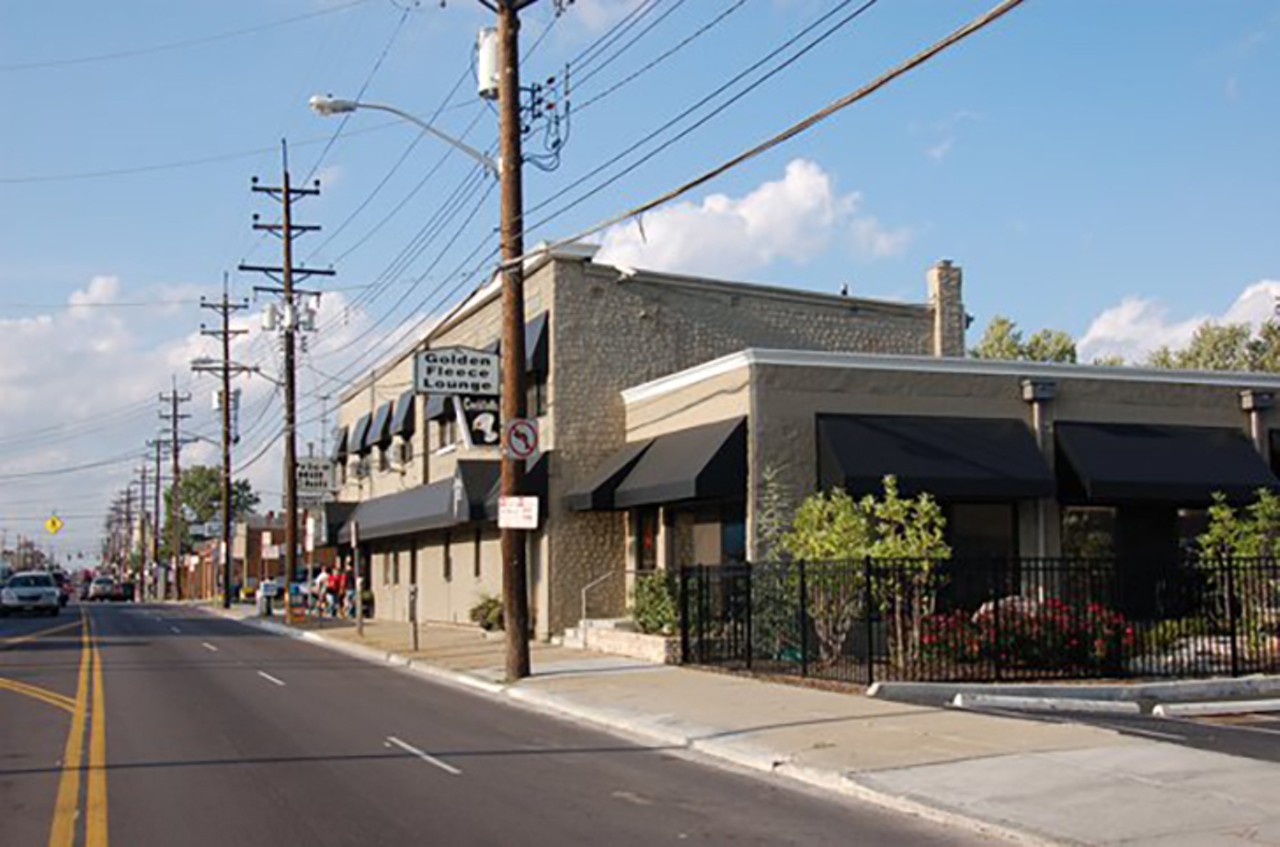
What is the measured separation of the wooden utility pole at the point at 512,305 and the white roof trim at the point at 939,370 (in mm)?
4512

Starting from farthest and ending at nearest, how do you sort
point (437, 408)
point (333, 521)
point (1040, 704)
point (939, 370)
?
1. point (333, 521)
2. point (437, 408)
3. point (939, 370)
4. point (1040, 704)

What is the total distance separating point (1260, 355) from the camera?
5406cm

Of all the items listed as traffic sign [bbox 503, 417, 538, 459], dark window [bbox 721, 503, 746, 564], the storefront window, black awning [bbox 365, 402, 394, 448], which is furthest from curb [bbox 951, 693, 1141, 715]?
black awning [bbox 365, 402, 394, 448]

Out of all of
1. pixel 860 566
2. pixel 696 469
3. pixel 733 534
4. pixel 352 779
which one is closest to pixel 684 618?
pixel 696 469

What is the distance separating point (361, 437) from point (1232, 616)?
108 feet

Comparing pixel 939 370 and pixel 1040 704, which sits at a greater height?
pixel 939 370

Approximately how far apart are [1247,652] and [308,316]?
32.7 metres

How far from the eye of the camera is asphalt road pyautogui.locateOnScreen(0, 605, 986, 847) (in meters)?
9.49

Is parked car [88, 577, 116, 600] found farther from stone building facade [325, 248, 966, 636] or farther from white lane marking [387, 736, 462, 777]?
white lane marking [387, 736, 462, 777]

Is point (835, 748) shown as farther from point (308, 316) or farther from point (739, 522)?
point (308, 316)

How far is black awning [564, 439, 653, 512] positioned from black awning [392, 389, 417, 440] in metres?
12.5

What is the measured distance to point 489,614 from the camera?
30.7m

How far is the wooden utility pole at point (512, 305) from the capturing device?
20984 mm

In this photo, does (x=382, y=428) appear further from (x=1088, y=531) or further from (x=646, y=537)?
(x=1088, y=531)
